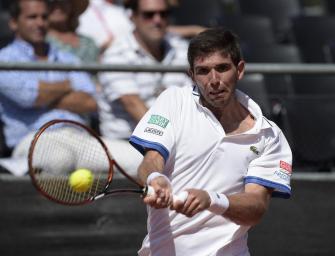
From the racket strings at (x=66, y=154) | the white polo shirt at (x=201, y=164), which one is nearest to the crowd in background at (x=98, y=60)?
the racket strings at (x=66, y=154)

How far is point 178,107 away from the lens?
414 cm

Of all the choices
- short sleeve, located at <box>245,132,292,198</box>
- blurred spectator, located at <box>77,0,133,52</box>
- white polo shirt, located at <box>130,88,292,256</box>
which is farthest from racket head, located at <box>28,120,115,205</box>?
blurred spectator, located at <box>77,0,133,52</box>

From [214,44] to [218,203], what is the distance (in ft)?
2.27

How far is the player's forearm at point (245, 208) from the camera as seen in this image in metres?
3.90

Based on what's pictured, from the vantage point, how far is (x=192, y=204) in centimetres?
356

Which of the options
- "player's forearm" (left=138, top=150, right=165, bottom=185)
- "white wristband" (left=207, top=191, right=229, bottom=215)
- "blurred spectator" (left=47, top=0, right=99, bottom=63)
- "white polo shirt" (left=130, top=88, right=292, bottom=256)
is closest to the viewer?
"white wristband" (left=207, top=191, right=229, bottom=215)

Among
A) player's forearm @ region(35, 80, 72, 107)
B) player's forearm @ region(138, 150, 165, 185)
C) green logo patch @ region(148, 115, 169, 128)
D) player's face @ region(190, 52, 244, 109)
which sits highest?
player's face @ region(190, 52, 244, 109)

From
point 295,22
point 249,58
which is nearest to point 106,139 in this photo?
point 249,58

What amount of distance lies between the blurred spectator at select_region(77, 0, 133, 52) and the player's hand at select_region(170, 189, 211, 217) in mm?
4390

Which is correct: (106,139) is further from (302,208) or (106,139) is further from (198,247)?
(198,247)

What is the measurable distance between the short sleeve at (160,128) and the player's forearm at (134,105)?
183 cm

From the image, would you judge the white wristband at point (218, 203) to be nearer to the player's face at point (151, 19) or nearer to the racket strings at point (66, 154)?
the racket strings at point (66, 154)

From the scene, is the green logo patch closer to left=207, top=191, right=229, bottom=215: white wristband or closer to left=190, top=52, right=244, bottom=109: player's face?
left=190, top=52, right=244, bottom=109: player's face

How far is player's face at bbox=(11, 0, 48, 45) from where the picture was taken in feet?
21.7
